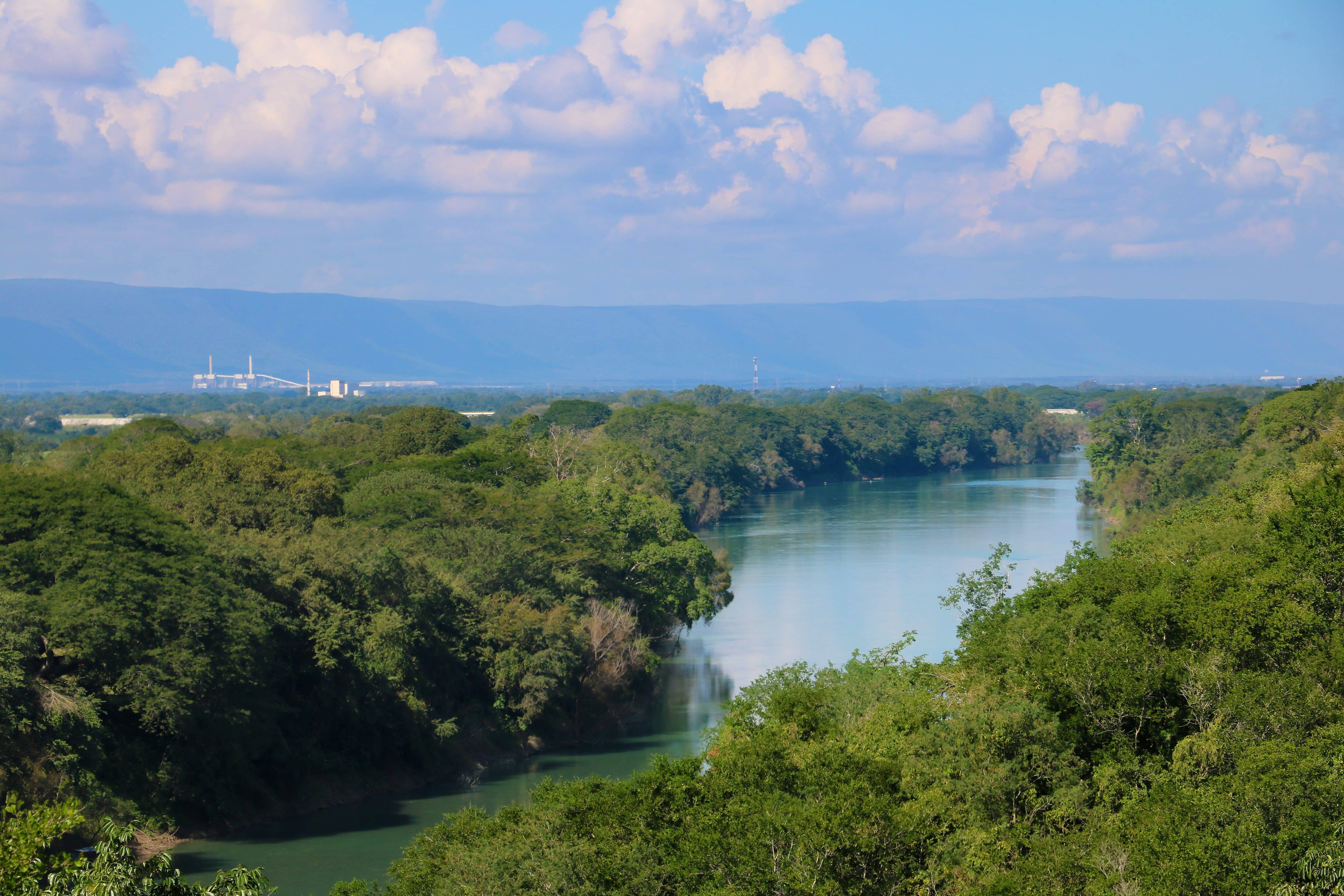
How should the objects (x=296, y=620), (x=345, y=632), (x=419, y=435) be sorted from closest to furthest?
(x=296, y=620) < (x=345, y=632) < (x=419, y=435)

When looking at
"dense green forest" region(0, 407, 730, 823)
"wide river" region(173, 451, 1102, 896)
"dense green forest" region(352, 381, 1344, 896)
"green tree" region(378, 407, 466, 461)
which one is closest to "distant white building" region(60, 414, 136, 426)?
"wide river" region(173, 451, 1102, 896)

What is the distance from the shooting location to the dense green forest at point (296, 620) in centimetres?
2566

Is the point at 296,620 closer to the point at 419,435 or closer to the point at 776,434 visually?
the point at 419,435

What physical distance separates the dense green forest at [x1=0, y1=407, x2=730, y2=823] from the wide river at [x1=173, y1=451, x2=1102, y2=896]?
54.6 inches

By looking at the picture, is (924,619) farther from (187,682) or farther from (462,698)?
(187,682)

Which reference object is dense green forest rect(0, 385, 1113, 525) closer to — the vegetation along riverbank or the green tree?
the green tree

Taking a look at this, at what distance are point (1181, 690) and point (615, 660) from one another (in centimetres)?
1975

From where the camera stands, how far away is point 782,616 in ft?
163

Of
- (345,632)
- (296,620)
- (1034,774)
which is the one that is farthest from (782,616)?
(1034,774)

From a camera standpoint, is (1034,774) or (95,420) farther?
(95,420)

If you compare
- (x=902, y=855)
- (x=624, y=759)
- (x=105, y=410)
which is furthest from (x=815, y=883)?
(x=105, y=410)

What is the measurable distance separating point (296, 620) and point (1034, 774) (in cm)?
1788

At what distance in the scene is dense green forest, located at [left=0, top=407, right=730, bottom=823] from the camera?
25656 mm

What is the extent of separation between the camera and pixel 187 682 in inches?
1023
